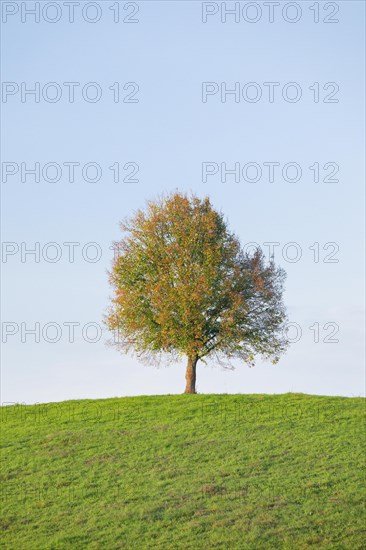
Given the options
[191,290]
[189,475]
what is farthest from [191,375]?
[189,475]

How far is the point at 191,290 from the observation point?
47.8 m

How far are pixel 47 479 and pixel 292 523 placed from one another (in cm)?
1219

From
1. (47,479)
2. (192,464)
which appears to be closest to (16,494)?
(47,479)

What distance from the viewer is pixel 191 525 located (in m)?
26.5

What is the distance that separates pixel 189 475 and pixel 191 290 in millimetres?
17561

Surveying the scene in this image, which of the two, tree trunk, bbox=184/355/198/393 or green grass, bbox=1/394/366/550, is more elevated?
tree trunk, bbox=184/355/198/393

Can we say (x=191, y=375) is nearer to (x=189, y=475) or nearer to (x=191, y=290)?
(x=191, y=290)

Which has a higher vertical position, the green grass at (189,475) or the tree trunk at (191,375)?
the tree trunk at (191,375)

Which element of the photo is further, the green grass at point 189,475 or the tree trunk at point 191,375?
the tree trunk at point 191,375

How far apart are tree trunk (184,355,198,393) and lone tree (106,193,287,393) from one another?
3cm

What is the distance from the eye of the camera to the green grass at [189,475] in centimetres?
2619

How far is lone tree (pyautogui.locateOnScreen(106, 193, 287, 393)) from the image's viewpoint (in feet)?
158

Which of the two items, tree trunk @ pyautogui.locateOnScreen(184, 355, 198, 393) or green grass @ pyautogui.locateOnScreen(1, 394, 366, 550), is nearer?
green grass @ pyautogui.locateOnScreen(1, 394, 366, 550)

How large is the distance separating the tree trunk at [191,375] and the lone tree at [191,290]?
0.11 ft
